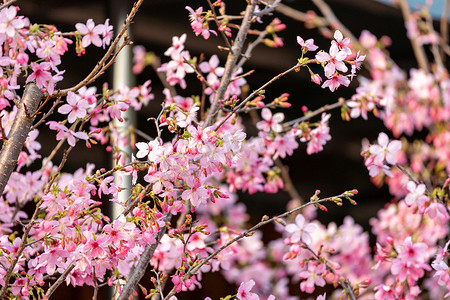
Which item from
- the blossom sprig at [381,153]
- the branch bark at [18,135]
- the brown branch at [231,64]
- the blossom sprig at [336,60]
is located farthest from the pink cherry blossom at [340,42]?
the branch bark at [18,135]

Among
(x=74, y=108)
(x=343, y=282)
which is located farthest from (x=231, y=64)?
(x=343, y=282)

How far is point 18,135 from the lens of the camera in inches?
71.0

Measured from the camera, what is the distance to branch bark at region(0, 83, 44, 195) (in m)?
1.77

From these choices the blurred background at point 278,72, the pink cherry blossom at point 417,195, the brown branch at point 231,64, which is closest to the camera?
the brown branch at point 231,64

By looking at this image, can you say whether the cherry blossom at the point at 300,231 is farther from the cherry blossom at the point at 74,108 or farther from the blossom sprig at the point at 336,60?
the cherry blossom at the point at 74,108

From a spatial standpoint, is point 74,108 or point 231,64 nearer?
point 74,108

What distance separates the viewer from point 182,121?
71.0 inches

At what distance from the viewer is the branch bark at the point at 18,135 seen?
177 centimetres

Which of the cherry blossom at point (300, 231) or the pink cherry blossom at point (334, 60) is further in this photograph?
the cherry blossom at point (300, 231)

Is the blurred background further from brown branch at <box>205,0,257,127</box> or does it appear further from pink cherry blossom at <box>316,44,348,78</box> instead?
pink cherry blossom at <box>316,44,348,78</box>

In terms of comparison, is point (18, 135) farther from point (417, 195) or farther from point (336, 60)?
point (417, 195)

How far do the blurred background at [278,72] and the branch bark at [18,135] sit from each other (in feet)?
8.86

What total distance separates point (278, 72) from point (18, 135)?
15.1 feet

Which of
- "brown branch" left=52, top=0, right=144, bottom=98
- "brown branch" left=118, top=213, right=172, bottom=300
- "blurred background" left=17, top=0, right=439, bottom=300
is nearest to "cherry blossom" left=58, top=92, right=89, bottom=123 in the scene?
"brown branch" left=52, top=0, right=144, bottom=98
